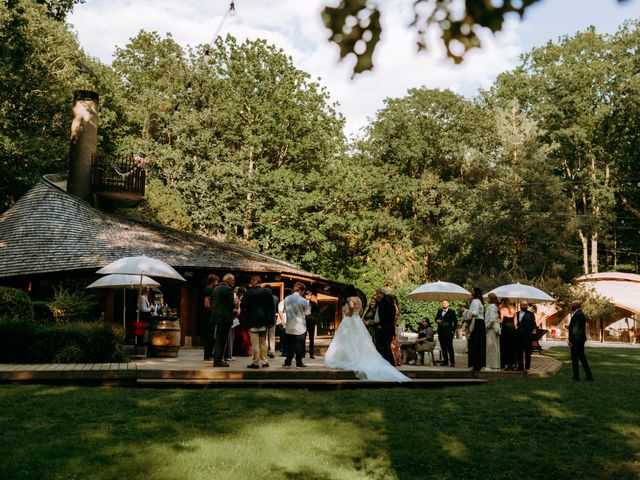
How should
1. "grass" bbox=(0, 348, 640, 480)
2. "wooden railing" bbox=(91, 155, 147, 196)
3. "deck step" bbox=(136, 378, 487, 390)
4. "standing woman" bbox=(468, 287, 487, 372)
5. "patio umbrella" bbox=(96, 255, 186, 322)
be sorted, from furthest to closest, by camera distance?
"wooden railing" bbox=(91, 155, 147, 196), "patio umbrella" bbox=(96, 255, 186, 322), "standing woman" bbox=(468, 287, 487, 372), "deck step" bbox=(136, 378, 487, 390), "grass" bbox=(0, 348, 640, 480)

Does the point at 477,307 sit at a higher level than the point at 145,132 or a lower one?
lower

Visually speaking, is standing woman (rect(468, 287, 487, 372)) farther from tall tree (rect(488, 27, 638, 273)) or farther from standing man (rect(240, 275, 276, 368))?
tall tree (rect(488, 27, 638, 273))

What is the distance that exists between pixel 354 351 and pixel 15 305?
7137 millimetres

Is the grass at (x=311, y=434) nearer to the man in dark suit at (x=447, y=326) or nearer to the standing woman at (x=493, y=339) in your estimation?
the standing woman at (x=493, y=339)

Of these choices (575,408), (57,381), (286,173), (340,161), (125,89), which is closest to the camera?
(575,408)

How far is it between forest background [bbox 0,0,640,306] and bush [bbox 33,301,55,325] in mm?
13141

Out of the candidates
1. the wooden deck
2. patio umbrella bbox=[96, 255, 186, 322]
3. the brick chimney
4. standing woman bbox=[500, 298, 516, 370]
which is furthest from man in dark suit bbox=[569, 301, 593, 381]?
the brick chimney

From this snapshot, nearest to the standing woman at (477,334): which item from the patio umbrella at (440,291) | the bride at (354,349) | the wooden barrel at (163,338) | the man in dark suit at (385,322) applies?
the man in dark suit at (385,322)

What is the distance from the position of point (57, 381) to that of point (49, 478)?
5.14 m

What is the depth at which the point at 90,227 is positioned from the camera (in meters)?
21.3

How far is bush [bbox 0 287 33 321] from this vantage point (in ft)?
43.6

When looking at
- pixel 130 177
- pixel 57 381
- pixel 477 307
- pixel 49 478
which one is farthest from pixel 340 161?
pixel 49 478

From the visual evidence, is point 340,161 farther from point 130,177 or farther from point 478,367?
point 478,367

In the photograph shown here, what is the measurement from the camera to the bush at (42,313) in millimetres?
14523
